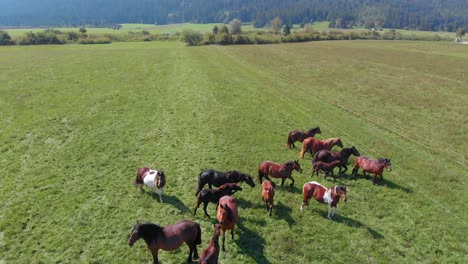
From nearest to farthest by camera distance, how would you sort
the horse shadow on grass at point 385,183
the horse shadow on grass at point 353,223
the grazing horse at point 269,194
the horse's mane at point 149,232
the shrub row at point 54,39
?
the horse's mane at point 149,232, the horse shadow on grass at point 353,223, the grazing horse at point 269,194, the horse shadow on grass at point 385,183, the shrub row at point 54,39

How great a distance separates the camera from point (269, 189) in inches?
496

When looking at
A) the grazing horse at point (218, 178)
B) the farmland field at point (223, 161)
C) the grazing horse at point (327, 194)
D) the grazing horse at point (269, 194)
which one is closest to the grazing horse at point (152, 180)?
the farmland field at point (223, 161)

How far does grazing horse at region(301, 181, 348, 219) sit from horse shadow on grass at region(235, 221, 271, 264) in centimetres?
272

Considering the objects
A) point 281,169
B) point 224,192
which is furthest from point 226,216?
point 281,169

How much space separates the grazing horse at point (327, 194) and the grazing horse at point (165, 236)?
5060 millimetres

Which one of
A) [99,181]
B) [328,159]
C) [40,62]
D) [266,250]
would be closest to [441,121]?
[328,159]

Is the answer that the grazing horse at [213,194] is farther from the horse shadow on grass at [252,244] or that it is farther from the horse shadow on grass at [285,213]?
the horse shadow on grass at [285,213]

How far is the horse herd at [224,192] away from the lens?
9.52m

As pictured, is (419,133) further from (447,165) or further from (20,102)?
(20,102)

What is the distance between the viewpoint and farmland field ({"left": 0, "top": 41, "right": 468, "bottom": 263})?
11.4 m

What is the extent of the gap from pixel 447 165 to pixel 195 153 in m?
14.9

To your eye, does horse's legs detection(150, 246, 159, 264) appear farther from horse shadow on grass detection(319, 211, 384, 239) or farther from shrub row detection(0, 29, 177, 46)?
shrub row detection(0, 29, 177, 46)

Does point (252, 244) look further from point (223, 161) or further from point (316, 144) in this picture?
point (316, 144)

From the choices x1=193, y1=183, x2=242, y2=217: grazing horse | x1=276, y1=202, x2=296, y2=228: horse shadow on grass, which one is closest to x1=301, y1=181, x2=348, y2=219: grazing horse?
x1=276, y1=202, x2=296, y2=228: horse shadow on grass
